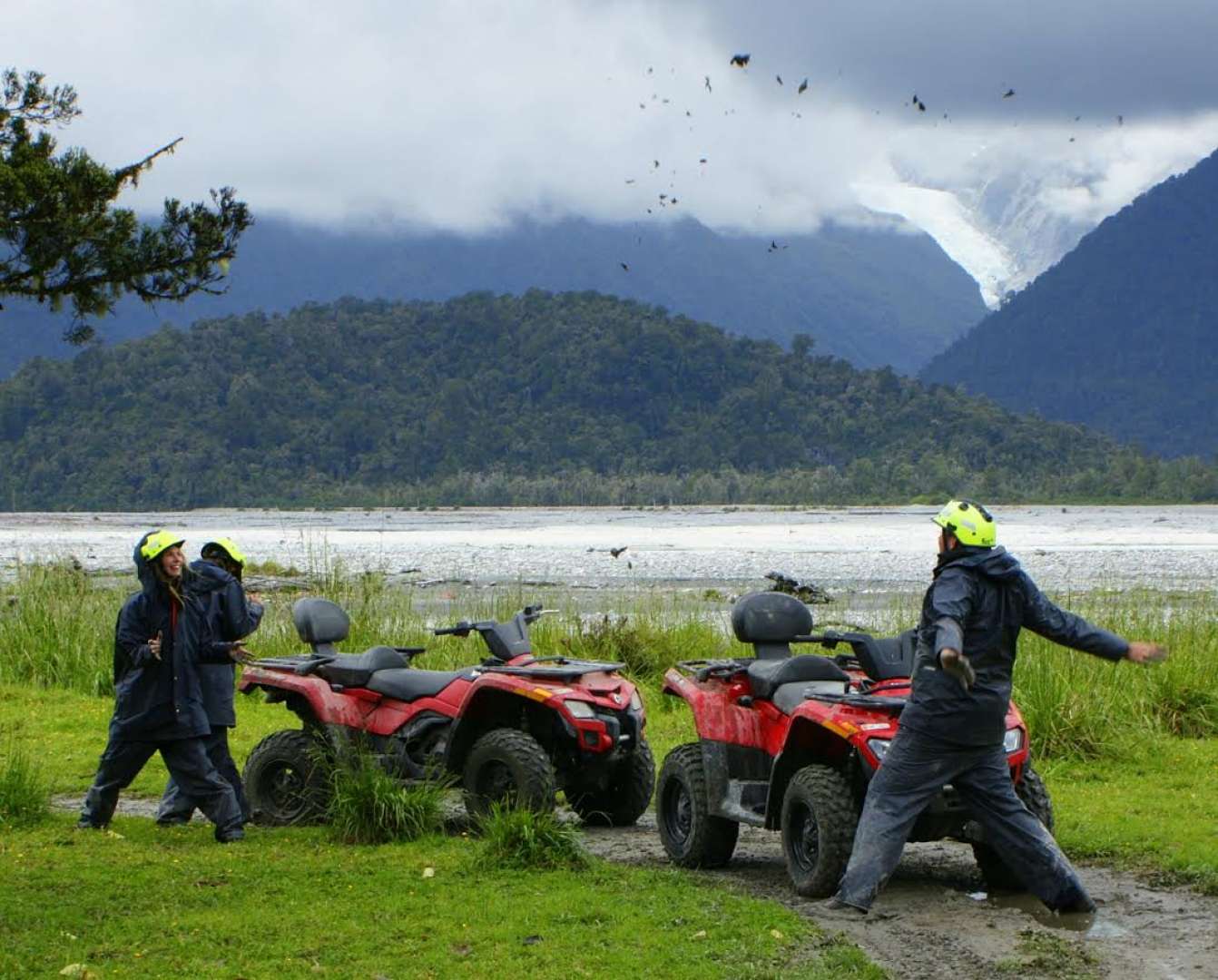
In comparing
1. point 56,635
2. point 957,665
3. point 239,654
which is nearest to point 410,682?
point 239,654

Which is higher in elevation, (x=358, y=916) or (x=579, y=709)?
(x=579, y=709)

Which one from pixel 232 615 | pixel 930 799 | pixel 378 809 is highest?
pixel 232 615

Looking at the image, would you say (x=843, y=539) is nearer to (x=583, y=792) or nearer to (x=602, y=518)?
(x=602, y=518)

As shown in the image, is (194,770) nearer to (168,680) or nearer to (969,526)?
(168,680)

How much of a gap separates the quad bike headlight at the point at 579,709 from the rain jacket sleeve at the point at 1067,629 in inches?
116

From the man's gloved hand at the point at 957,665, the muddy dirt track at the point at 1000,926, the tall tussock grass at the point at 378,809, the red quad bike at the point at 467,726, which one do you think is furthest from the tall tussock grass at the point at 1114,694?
the man's gloved hand at the point at 957,665

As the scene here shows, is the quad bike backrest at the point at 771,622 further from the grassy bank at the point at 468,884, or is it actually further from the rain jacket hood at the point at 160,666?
the rain jacket hood at the point at 160,666

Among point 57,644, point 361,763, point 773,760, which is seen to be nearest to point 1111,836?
point 773,760

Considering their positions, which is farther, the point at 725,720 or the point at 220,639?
the point at 220,639

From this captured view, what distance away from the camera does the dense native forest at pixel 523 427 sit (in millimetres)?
127562

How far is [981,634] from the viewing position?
25.1ft

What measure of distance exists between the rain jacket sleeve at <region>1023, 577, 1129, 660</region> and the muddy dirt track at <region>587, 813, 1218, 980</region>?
1263 millimetres

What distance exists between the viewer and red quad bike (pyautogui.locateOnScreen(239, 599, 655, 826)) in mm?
9758

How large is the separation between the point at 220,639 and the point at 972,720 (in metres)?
4.51
